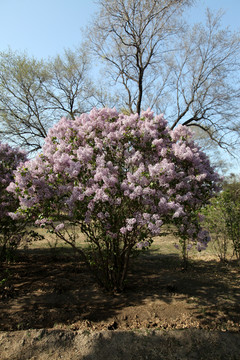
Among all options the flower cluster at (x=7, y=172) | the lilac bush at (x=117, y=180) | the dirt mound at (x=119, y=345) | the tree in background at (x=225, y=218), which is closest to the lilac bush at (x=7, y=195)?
the flower cluster at (x=7, y=172)

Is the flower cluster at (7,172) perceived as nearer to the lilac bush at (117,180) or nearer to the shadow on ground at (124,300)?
the lilac bush at (117,180)

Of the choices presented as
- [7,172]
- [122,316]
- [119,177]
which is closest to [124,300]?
[122,316]

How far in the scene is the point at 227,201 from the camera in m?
7.17

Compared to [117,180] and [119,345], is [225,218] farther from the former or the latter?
[119,345]

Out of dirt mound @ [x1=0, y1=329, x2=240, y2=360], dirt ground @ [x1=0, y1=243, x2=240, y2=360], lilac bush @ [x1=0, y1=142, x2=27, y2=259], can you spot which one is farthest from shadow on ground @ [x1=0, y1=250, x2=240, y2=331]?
lilac bush @ [x1=0, y1=142, x2=27, y2=259]

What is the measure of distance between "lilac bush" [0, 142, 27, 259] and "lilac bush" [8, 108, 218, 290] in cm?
128

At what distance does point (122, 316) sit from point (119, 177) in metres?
2.23

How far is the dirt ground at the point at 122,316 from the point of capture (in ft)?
10.3

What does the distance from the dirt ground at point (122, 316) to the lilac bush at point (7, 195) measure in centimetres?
94

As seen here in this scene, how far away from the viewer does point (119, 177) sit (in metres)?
4.23

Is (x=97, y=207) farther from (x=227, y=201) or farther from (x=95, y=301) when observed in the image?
(x=227, y=201)

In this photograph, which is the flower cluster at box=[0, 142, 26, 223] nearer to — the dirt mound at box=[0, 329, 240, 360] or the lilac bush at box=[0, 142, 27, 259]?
the lilac bush at box=[0, 142, 27, 259]

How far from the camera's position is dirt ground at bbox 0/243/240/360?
313 cm

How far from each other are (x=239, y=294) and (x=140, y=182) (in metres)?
3.13
